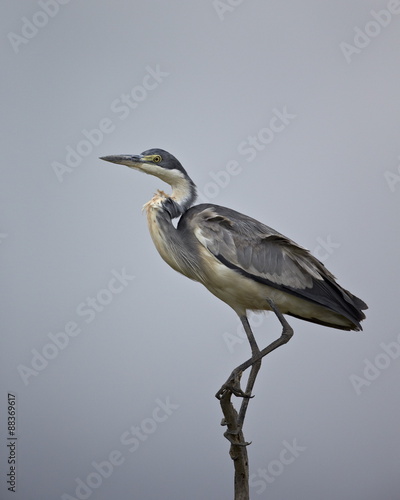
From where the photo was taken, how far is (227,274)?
334 cm

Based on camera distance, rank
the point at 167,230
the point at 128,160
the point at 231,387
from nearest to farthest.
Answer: the point at 231,387, the point at 167,230, the point at 128,160

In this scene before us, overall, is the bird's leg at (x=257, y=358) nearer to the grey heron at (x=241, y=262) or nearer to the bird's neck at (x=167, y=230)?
Result: the grey heron at (x=241, y=262)

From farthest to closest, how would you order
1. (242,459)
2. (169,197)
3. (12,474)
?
(12,474) < (169,197) < (242,459)

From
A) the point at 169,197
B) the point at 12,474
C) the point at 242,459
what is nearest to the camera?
the point at 242,459

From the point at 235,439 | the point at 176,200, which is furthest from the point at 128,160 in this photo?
the point at 235,439

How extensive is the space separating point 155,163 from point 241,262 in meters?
0.59

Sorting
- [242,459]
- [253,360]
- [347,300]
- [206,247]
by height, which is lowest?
[242,459]

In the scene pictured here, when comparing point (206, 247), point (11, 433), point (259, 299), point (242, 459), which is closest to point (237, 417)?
point (242, 459)

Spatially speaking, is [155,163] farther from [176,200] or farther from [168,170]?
[176,200]

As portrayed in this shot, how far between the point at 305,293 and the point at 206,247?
0.46 m

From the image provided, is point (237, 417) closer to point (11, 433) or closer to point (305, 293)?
point (305, 293)

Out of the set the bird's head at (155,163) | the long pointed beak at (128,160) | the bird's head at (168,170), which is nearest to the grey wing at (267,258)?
the bird's head at (168,170)

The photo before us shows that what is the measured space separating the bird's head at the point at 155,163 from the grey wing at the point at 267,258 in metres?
0.21

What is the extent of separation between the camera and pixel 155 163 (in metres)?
3.54
